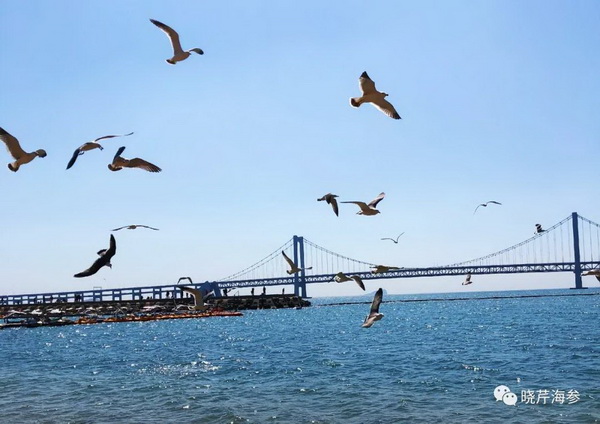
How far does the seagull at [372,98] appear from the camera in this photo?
11.4m

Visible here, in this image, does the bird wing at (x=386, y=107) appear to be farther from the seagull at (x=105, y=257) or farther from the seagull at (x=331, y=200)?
the seagull at (x=105, y=257)

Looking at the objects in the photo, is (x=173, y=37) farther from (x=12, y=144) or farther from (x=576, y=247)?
(x=576, y=247)

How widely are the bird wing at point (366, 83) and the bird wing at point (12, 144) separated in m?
6.17

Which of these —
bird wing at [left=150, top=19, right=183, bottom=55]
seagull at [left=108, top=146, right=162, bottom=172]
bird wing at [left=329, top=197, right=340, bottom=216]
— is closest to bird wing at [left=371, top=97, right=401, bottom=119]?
bird wing at [left=329, top=197, right=340, bottom=216]

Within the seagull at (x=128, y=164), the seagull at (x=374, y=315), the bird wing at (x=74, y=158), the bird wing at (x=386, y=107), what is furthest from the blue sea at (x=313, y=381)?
the bird wing at (x=74, y=158)

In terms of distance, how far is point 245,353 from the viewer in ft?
117

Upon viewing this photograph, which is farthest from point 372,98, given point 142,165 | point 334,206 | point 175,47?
point 142,165

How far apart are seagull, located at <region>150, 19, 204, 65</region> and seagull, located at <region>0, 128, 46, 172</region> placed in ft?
9.61

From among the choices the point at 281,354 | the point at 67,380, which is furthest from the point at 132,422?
the point at 281,354

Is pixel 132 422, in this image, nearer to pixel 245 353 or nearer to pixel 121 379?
pixel 121 379

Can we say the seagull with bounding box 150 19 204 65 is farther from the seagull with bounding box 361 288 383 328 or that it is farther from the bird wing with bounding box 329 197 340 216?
the seagull with bounding box 361 288 383 328

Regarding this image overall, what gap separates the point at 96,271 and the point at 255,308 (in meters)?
110

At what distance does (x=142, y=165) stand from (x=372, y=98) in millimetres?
4235

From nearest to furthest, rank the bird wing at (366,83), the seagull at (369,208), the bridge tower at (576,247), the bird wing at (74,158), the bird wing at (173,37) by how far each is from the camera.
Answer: the bird wing at (74,158)
the bird wing at (366,83)
the bird wing at (173,37)
the seagull at (369,208)
the bridge tower at (576,247)
